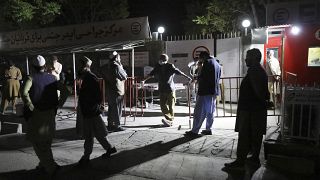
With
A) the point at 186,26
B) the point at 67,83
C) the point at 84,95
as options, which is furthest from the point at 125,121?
the point at 186,26

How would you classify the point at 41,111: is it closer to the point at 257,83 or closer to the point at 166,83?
the point at 257,83

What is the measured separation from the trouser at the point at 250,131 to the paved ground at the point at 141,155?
14.9 inches

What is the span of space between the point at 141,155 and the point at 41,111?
6.87 feet

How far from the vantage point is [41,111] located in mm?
5547

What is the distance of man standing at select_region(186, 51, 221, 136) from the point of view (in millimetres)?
7484

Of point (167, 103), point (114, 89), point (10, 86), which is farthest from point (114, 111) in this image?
point (10, 86)

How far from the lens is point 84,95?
6.12 metres

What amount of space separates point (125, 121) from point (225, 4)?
11076 millimetres

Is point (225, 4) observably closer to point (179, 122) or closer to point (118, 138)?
point (179, 122)

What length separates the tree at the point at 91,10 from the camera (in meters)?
21.5

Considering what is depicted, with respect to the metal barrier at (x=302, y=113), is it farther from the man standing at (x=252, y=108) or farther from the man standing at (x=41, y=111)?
the man standing at (x=41, y=111)

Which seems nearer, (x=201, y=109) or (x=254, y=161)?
(x=254, y=161)

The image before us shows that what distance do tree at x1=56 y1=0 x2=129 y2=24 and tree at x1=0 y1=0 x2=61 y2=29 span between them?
214 cm

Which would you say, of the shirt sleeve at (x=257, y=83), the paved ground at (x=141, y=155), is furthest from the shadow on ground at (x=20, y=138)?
the shirt sleeve at (x=257, y=83)
